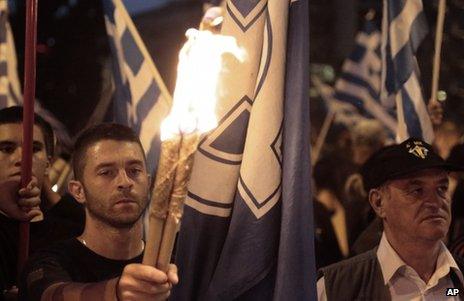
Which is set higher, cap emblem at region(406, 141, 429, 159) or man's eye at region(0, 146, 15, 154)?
cap emblem at region(406, 141, 429, 159)

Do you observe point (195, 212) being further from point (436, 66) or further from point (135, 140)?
point (436, 66)

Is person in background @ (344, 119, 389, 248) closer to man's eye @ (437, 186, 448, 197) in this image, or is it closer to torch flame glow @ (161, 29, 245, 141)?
man's eye @ (437, 186, 448, 197)

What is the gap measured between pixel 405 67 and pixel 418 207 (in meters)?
1.42

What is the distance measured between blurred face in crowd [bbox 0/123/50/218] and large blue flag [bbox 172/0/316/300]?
0.86 meters

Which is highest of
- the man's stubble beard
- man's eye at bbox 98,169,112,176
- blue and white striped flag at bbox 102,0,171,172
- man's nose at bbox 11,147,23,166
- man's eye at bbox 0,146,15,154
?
blue and white striped flag at bbox 102,0,171,172

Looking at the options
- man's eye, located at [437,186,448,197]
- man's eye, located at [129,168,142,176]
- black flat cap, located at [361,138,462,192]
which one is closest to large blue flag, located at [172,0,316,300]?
man's eye, located at [129,168,142,176]

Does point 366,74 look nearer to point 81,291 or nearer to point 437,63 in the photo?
point 437,63

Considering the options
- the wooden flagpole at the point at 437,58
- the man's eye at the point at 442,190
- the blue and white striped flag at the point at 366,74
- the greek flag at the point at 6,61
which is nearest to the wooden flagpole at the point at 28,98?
the man's eye at the point at 442,190

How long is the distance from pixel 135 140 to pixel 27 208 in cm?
56

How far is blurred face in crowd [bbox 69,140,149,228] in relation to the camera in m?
3.06

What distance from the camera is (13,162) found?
380 cm

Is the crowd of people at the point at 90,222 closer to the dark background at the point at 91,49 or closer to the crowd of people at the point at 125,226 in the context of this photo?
the crowd of people at the point at 125,226

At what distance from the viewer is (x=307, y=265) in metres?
3.07

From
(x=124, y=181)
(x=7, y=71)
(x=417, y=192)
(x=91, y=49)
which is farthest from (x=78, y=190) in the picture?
(x=91, y=49)
